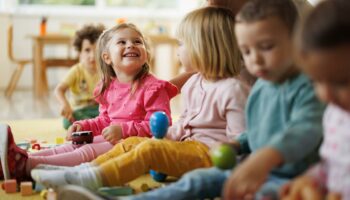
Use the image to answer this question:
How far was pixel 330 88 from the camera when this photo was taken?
0.86 meters

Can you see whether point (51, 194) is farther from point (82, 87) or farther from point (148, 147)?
point (82, 87)

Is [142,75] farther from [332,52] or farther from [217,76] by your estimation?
[332,52]

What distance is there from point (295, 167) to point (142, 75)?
2.92 ft

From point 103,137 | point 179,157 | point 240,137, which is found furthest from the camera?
point 103,137

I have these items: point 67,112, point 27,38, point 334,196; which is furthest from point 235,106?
point 27,38

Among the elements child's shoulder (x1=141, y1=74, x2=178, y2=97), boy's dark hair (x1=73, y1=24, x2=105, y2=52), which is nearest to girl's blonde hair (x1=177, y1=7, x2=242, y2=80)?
child's shoulder (x1=141, y1=74, x2=178, y2=97)

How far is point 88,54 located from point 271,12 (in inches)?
71.4

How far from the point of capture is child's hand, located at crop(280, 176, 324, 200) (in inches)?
36.1

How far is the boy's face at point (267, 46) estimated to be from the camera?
108 centimetres

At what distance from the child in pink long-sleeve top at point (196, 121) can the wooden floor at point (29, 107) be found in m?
1.98

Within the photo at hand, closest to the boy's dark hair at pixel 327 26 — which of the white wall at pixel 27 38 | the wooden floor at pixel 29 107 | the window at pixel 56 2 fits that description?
the wooden floor at pixel 29 107

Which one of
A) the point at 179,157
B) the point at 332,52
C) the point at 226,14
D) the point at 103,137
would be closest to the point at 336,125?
the point at 332,52

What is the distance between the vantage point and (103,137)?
5.82ft

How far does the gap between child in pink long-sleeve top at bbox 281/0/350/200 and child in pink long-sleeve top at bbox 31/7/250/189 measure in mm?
460
